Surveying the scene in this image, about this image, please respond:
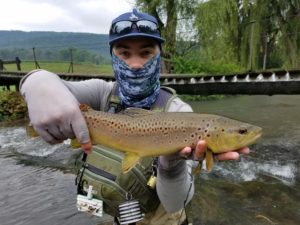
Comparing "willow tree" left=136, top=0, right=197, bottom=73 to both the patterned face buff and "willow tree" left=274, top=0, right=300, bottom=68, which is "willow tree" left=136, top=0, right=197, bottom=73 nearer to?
"willow tree" left=274, top=0, right=300, bottom=68

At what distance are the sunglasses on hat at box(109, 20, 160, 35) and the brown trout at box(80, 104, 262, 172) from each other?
Result: 682mm

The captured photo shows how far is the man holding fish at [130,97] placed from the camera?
2387 millimetres

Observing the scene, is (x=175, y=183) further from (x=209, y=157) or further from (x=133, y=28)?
(x=133, y=28)

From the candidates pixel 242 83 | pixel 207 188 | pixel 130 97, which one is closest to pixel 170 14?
pixel 242 83

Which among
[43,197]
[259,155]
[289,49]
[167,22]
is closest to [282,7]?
[289,49]


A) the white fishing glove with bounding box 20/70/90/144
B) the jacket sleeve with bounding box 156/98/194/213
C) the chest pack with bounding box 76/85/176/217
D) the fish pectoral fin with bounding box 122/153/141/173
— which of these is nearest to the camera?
the white fishing glove with bounding box 20/70/90/144

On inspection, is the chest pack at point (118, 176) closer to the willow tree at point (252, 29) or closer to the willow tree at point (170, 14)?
the willow tree at point (252, 29)

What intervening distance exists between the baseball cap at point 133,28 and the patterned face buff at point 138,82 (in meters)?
0.18

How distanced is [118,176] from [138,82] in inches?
31.8

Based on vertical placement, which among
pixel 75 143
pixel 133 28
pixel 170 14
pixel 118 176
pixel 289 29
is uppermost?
pixel 170 14

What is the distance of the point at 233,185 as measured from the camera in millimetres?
9953

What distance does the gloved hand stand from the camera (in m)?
2.32

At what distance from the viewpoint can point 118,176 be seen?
136 inches

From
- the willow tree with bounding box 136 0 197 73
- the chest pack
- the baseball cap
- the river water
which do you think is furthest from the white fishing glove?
the willow tree with bounding box 136 0 197 73
